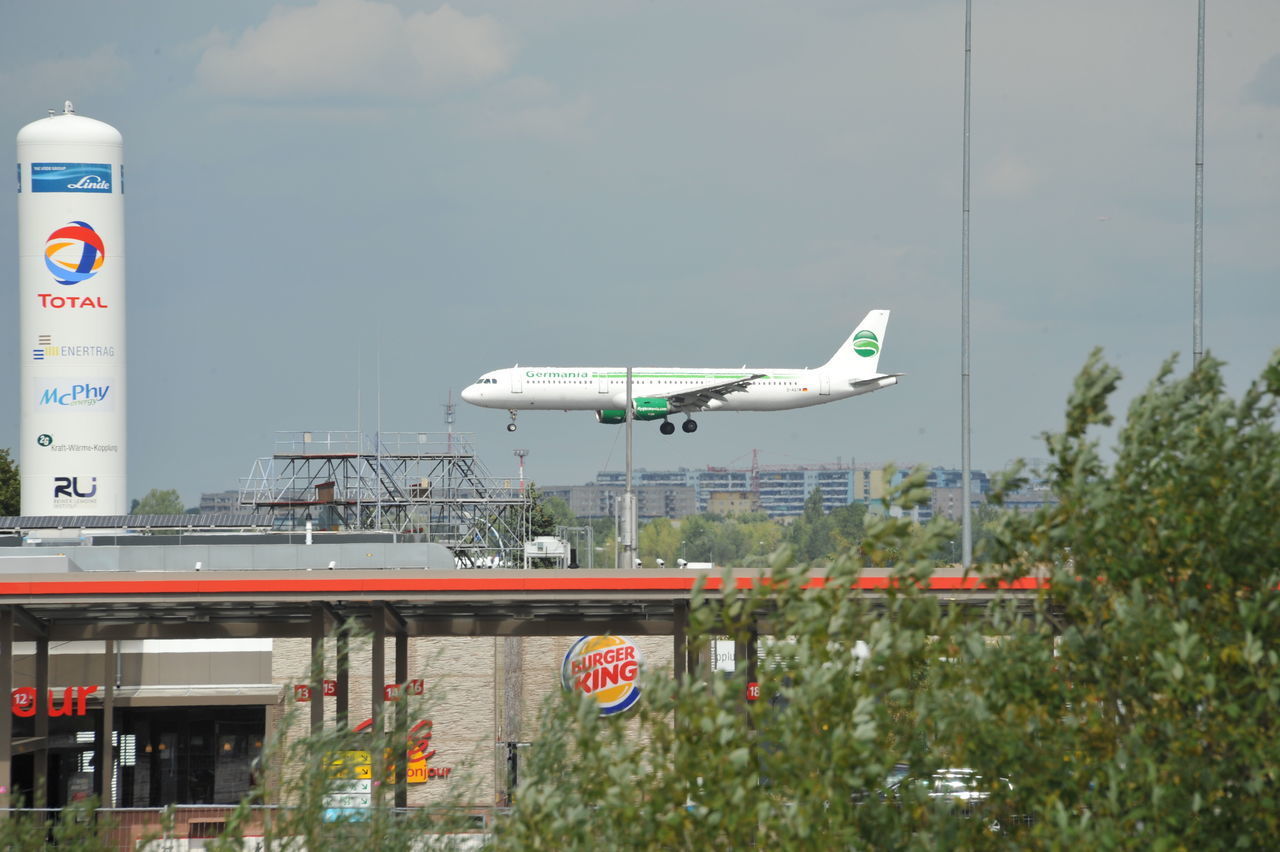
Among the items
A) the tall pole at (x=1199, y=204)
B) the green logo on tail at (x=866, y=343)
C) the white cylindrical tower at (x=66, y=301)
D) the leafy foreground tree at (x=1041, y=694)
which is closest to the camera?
the leafy foreground tree at (x=1041, y=694)

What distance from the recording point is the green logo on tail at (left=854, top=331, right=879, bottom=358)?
358 ft

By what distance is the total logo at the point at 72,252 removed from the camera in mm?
63688

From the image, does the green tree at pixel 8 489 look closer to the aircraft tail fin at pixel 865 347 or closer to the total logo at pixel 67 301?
the total logo at pixel 67 301

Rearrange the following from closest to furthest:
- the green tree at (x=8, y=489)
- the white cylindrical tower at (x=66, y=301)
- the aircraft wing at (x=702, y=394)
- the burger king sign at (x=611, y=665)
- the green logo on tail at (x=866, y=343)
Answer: the burger king sign at (x=611, y=665) → the white cylindrical tower at (x=66, y=301) → the aircraft wing at (x=702, y=394) → the green tree at (x=8, y=489) → the green logo on tail at (x=866, y=343)

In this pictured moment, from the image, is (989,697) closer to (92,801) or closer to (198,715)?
(92,801)

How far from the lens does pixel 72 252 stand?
64.0 m

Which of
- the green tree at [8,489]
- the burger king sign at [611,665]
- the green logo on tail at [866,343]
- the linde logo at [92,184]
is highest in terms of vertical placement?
the linde logo at [92,184]

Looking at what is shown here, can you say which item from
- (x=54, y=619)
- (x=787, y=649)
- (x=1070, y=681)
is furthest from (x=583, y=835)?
(x=54, y=619)

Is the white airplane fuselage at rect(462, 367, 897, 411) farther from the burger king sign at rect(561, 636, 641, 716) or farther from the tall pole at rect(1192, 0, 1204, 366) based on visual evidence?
the tall pole at rect(1192, 0, 1204, 366)

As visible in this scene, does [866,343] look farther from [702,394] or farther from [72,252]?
[72,252]

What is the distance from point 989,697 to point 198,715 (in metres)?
42.6

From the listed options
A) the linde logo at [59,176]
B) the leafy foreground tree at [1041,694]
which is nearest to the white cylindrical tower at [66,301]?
the linde logo at [59,176]

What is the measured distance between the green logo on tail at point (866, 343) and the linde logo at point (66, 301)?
193 feet

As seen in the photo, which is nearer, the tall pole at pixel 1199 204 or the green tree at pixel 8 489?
the tall pole at pixel 1199 204
